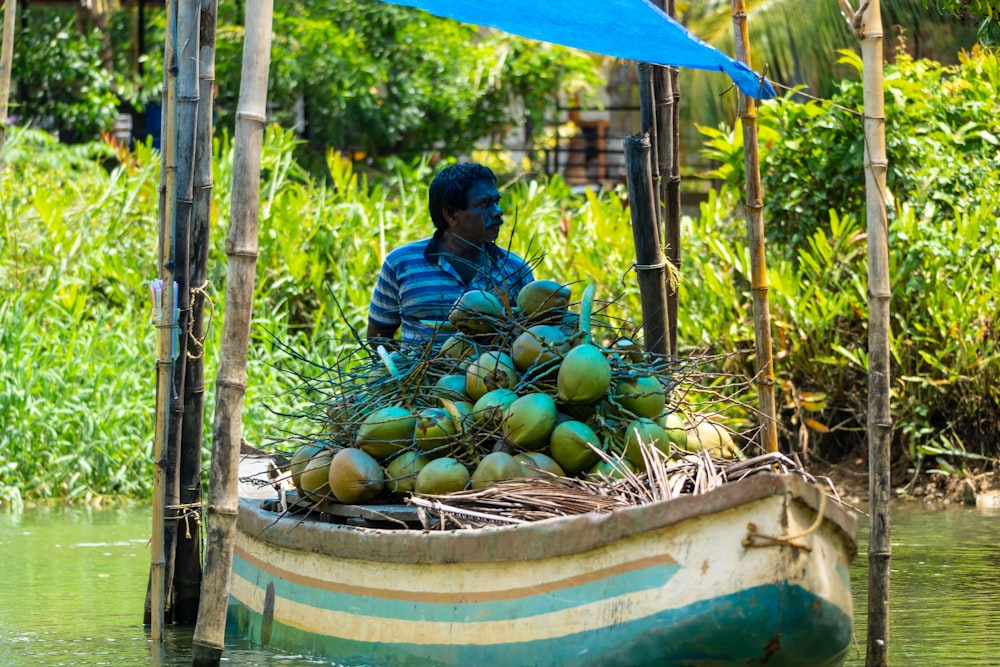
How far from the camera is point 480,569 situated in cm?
349

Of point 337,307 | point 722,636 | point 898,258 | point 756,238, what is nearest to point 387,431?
point 722,636

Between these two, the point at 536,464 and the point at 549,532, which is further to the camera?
the point at 536,464

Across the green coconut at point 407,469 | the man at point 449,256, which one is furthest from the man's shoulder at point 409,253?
the green coconut at point 407,469

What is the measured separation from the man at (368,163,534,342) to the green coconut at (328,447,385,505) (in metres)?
0.78

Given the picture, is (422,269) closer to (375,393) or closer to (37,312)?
(375,393)

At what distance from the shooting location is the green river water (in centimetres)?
433

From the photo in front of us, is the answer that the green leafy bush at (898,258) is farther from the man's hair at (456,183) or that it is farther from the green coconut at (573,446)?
the green coconut at (573,446)

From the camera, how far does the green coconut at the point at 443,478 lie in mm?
3857

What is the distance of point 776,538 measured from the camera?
2.96m

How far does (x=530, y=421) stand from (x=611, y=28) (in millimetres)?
1357

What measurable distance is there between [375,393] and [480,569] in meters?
0.96

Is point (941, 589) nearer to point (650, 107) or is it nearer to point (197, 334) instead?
point (650, 107)

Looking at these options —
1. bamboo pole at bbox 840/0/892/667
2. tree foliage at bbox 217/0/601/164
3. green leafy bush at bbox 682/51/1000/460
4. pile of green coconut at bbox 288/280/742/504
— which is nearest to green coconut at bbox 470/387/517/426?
pile of green coconut at bbox 288/280/742/504

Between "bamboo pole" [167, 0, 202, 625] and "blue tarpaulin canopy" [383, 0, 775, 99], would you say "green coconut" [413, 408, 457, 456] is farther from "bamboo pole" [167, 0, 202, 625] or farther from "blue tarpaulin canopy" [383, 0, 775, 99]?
"blue tarpaulin canopy" [383, 0, 775, 99]
